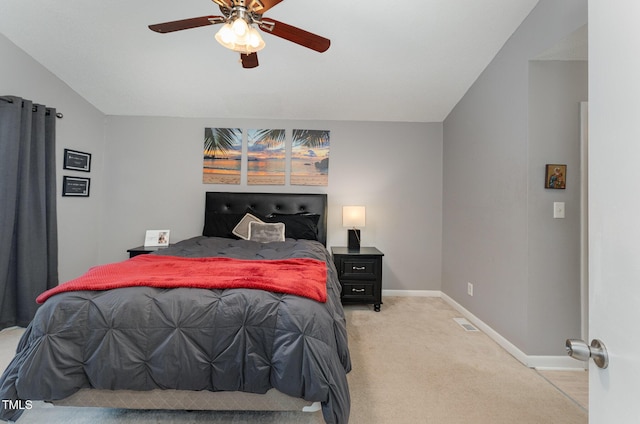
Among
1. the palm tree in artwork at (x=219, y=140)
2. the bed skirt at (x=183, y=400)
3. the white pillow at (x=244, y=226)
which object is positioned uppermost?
the palm tree in artwork at (x=219, y=140)

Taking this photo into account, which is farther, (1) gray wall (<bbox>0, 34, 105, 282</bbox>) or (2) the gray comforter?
(1) gray wall (<bbox>0, 34, 105, 282</bbox>)

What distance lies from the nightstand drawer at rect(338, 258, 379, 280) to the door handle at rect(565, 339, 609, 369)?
2.70 metres

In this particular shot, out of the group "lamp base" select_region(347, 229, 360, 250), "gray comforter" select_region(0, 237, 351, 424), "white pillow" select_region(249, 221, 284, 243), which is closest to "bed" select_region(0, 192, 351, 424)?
"gray comforter" select_region(0, 237, 351, 424)

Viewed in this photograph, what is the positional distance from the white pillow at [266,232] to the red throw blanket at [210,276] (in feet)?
3.41

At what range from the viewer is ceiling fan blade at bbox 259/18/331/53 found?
172 cm

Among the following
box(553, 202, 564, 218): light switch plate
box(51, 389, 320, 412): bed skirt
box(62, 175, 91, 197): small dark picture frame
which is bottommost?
box(51, 389, 320, 412): bed skirt

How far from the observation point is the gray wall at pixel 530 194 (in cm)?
216

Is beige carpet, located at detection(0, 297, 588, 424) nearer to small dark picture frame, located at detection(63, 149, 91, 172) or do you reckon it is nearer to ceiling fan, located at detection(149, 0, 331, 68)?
small dark picture frame, located at detection(63, 149, 91, 172)

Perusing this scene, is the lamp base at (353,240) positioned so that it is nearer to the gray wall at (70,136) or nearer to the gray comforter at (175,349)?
the gray comforter at (175,349)
